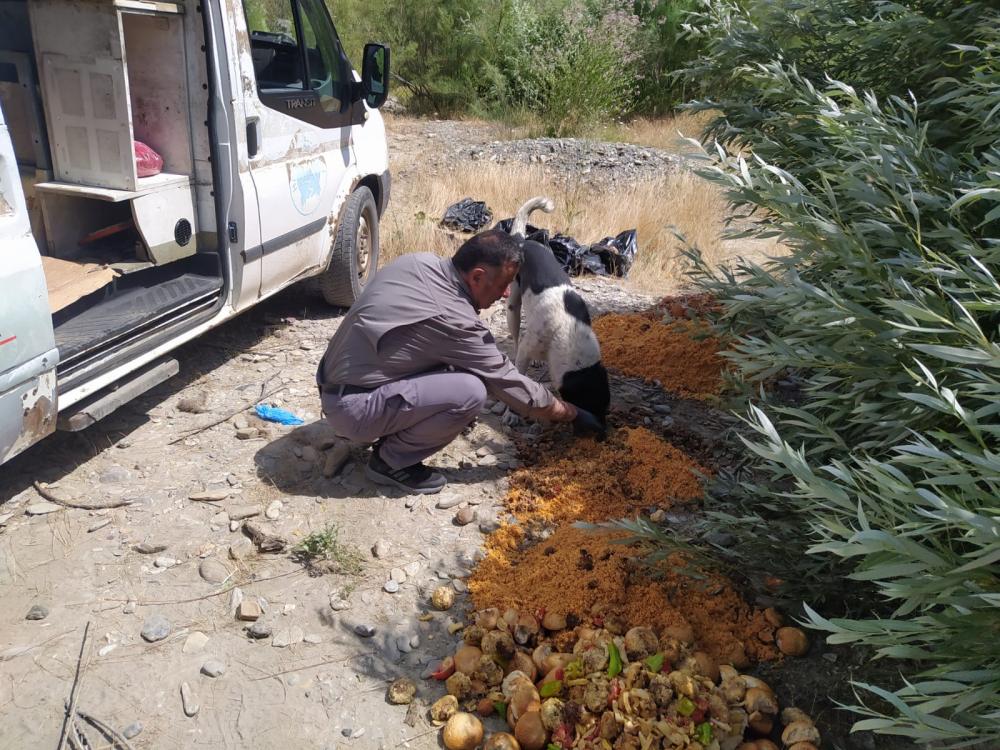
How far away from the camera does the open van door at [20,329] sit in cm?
305

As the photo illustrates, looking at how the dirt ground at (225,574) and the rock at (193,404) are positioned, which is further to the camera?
the rock at (193,404)

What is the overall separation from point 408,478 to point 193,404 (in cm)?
162

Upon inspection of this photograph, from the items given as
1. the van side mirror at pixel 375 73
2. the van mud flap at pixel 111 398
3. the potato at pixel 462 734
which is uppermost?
the van side mirror at pixel 375 73

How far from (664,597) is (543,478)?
3.85 feet

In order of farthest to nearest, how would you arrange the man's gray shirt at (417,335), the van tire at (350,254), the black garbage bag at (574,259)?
1. the black garbage bag at (574,259)
2. the van tire at (350,254)
3. the man's gray shirt at (417,335)

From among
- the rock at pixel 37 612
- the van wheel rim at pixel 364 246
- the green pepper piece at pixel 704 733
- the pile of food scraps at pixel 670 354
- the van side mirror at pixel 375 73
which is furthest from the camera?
the van wheel rim at pixel 364 246

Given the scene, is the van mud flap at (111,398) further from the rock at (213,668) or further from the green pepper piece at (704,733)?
the green pepper piece at (704,733)

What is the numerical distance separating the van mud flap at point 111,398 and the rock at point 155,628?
3.26ft

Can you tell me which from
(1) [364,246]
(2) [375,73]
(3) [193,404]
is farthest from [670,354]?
(3) [193,404]

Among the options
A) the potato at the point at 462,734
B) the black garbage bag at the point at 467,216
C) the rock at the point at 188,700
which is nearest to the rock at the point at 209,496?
the rock at the point at 188,700

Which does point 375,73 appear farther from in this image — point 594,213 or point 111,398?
point 594,213

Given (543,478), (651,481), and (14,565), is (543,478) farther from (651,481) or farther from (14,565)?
(14,565)

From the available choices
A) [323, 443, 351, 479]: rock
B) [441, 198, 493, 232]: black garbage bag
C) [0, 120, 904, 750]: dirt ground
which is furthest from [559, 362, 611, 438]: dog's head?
[441, 198, 493, 232]: black garbage bag

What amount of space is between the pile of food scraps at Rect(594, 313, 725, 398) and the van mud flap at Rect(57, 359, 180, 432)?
3003 millimetres
